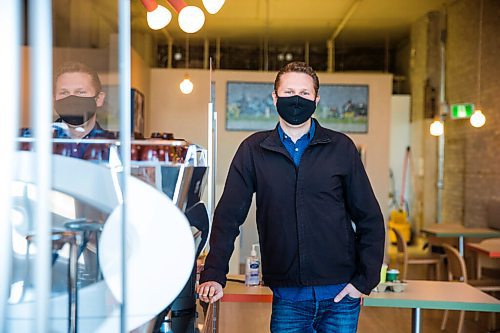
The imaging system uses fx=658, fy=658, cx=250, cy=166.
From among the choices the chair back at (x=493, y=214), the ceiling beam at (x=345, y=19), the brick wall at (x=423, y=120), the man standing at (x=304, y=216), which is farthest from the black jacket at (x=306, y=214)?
Result: the brick wall at (x=423, y=120)

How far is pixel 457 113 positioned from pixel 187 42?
585 centimetres

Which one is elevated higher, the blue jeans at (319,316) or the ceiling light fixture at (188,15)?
the ceiling light fixture at (188,15)

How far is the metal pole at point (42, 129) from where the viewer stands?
1.16 m

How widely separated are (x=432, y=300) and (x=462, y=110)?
6434 mm

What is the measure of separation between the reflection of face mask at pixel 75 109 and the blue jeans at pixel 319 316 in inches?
41.4

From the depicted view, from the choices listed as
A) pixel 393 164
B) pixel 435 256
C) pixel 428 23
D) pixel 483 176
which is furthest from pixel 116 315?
pixel 393 164

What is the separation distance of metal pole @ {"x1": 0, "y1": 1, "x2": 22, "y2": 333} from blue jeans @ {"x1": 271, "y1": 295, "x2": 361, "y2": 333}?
143 cm

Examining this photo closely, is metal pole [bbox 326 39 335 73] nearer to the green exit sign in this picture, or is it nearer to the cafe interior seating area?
the cafe interior seating area

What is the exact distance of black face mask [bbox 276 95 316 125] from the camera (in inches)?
93.5

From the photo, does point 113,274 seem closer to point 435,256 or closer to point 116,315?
point 116,315

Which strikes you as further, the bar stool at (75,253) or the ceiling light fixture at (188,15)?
the ceiling light fixture at (188,15)

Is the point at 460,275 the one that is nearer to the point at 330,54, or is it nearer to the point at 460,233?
the point at 460,233

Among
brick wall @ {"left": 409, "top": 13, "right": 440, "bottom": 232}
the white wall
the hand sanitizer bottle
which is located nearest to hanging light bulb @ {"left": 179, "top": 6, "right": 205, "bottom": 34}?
the hand sanitizer bottle

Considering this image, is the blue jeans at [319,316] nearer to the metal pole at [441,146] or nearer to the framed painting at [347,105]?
the framed painting at [347,105]
